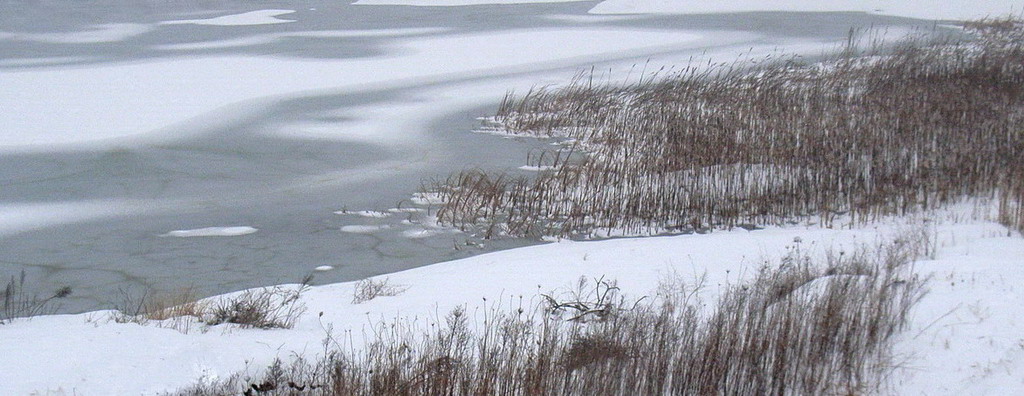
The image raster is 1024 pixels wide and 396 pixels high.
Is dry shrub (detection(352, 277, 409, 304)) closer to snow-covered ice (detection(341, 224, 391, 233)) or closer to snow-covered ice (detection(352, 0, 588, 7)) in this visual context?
snow-covered ice (detection(341, 224, 391, 233))

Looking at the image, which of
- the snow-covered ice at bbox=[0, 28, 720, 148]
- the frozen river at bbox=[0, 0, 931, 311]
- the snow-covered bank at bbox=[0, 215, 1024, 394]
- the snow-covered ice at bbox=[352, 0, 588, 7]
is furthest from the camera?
the snow-covered ice at bbox=[352, 0, 588, 7]

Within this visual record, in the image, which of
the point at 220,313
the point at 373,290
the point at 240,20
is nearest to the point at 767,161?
the point at 373,290

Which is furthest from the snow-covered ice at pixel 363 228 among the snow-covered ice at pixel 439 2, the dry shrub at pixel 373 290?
the snow-covered ice at pixel 439 2

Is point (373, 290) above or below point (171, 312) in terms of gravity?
below

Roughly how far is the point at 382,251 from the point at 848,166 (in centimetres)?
487

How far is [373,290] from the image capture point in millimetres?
6625

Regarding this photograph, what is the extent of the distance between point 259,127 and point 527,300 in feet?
31.1

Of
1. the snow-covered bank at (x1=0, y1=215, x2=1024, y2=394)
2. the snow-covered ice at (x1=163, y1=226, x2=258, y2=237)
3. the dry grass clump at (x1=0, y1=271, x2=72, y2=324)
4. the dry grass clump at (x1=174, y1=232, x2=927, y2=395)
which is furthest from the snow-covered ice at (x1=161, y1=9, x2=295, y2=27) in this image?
the dry grass clump at (x1=174, y1=232, x2=927, y2=395)

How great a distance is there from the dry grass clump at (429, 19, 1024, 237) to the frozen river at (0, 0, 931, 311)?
89 cm

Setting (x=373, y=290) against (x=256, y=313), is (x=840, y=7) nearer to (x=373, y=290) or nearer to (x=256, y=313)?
(x=373, y=290)

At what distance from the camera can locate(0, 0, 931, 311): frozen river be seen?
8.63 metres

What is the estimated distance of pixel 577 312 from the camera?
5598mm

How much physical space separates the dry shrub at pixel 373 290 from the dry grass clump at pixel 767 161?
8.03 feet

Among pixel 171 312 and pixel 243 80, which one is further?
pixel 243 80
